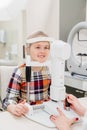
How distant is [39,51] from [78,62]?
33.4 inches

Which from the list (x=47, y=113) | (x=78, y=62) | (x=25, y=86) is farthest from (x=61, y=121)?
(x=78, y=62)

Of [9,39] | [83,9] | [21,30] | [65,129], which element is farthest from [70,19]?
[65,129]

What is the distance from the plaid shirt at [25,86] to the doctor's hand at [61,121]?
29 centimetres

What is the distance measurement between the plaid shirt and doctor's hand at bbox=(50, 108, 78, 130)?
288 mm

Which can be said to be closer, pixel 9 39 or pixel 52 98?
pixel 52 98

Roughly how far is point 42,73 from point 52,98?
0.25m

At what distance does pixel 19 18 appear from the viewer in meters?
2.54

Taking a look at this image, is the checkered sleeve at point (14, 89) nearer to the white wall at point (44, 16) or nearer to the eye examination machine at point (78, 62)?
the eye examination machine at point (78, 62)

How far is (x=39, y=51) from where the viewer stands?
1.10 metres

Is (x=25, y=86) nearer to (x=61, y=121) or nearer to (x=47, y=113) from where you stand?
(x=47, y=113)

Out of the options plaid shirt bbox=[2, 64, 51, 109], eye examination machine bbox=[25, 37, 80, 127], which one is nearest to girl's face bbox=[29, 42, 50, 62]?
eye examination machine bbox=[25, 37, 80, 127]

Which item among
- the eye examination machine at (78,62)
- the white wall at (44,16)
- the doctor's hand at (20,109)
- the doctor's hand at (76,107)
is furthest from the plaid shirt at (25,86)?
the white wall at (44,16)

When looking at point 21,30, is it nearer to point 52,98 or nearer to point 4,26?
point 4,26

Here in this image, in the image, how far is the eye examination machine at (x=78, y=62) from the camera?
1.78m
